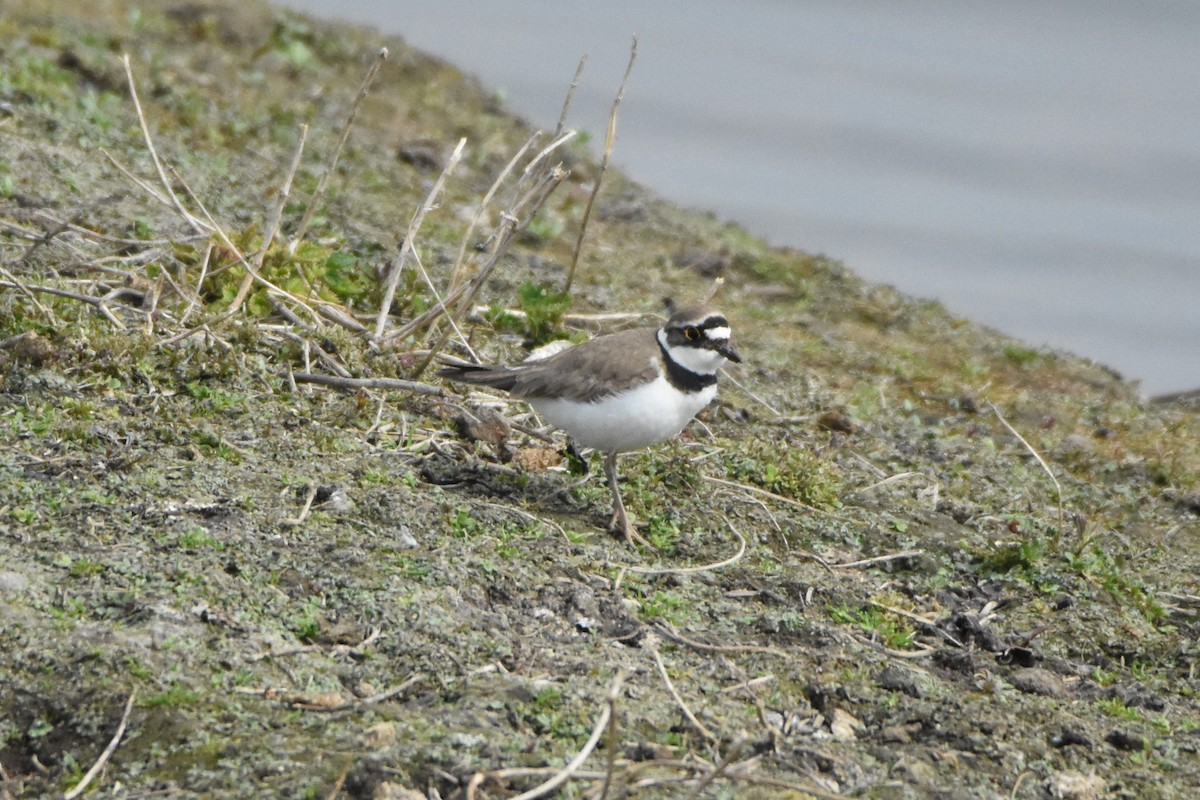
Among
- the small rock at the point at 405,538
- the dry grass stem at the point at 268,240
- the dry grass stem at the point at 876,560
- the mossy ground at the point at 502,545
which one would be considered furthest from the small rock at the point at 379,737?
the dry grass stem at the point at 268,240

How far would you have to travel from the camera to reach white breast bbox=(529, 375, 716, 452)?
5355 millimetres

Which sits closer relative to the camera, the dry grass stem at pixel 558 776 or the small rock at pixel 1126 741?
the dry grass stem at pixel 558 776

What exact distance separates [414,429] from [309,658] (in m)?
1.86

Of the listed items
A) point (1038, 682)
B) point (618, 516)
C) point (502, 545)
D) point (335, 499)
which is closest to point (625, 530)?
point (618, 516)

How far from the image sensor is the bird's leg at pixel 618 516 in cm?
529

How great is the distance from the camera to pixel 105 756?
353 centimetres

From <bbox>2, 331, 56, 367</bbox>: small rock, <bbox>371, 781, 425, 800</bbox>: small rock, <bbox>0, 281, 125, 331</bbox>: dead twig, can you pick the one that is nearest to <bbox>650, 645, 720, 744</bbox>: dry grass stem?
<bbox>371, 781, 425, 800</bbox>: small rock

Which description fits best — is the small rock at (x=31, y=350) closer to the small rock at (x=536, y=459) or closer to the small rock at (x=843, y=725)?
the small rock at (x=536, y=459)

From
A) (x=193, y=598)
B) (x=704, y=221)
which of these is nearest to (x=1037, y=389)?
(x=704, y=221)

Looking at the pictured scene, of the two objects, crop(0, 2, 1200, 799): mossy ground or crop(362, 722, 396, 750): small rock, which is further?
crop(0, 2, 1200, 799): mossy ground

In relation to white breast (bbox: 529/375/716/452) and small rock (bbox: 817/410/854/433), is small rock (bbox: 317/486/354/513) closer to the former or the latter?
white breast (bbox: 529/375/716/452)

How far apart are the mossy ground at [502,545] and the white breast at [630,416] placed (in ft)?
0.98

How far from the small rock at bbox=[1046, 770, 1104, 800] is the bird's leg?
5.75ft

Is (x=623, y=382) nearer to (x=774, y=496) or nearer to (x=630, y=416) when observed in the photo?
(x=630, y=416)
